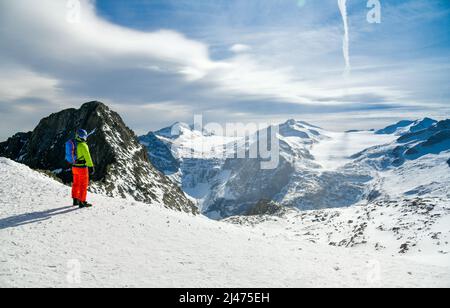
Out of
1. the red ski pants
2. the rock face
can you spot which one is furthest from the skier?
the rock face

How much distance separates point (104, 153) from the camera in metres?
88.7

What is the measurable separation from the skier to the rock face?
44076 mm

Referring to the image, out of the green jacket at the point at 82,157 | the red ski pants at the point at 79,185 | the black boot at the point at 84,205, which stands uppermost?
the green jacket at the point at 82,157

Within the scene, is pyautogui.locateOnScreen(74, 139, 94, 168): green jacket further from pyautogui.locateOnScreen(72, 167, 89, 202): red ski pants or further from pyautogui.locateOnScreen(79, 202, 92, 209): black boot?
pyautogui.locateOnScreen(79, 202, 92, 209): black boot

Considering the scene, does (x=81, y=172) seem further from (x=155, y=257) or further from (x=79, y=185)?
(x=155, y=257)

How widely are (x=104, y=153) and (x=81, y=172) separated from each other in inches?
3019

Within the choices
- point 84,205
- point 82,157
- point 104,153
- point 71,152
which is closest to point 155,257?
point 84,205

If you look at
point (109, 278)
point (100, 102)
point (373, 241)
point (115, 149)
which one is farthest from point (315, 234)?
point (100, 102)

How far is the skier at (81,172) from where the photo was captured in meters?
15.8

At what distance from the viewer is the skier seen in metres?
15.8

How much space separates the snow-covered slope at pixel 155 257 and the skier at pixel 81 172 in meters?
0.64

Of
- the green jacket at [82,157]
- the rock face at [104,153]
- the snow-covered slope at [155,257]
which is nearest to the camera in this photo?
the snow-covered slope at [155,257]

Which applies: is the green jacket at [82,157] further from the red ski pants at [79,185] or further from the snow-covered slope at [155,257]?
the snow-covered slope at [155,257]

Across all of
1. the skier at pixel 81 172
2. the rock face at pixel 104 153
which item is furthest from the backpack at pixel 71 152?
the rock face at pixel 104 153
